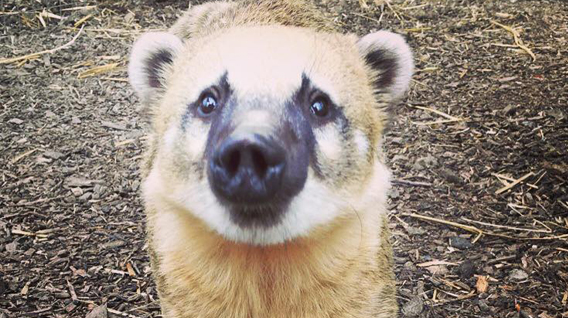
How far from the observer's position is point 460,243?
12.5 ft

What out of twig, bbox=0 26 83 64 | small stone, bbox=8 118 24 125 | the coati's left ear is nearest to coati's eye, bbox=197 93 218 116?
the coati's left ear

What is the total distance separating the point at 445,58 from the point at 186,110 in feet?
11.1

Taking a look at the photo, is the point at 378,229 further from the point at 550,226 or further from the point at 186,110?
the point at 550,226

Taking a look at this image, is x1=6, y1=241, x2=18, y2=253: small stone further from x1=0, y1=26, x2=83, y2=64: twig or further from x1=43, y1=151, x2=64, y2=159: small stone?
x1=0, y1=26, x2=83, y2=64: twig

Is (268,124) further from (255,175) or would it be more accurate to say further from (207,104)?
(207,104)

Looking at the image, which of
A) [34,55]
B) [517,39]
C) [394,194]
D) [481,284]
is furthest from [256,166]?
[517,39]

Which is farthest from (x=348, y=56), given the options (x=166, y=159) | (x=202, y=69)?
(x=166, y=159)

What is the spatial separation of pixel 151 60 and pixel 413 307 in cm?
182

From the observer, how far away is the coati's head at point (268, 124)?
1.94m

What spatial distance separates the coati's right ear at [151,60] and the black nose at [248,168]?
3.50 feet

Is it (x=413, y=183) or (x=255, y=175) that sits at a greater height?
(x=255, y=175)

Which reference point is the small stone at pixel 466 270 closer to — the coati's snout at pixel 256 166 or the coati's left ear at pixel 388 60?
the coati's left ear at pixel 388 60

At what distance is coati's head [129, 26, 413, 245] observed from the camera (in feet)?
6.37

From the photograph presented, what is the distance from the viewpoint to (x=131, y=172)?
429cm
